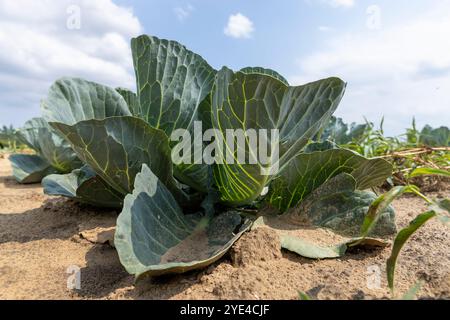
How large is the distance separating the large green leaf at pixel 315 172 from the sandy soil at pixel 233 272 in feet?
0.92

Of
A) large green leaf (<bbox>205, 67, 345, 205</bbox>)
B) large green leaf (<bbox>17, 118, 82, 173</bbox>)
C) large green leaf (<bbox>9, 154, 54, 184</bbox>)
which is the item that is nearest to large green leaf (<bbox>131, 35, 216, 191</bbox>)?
large green leaf (<bbox>205, 67, 345, 205</bbox>)

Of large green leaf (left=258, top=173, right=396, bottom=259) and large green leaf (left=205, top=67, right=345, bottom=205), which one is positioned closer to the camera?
large green leaf (left=205, top=67, right=345, bottom=205)

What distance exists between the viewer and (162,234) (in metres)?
1.28

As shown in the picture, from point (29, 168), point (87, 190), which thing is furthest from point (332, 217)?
point (29, 168)

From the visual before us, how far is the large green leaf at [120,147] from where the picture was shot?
133 centimetres

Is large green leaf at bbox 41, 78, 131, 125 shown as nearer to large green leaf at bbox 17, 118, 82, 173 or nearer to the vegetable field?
the vegetable field

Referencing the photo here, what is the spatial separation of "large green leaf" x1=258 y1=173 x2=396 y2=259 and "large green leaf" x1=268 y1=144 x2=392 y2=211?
35 millimetres

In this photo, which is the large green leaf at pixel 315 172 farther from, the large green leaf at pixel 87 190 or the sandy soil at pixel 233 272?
the large green leaf at pixel 87 190

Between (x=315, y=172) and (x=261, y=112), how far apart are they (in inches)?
18.2

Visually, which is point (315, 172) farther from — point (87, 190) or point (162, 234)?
point (87, 190)

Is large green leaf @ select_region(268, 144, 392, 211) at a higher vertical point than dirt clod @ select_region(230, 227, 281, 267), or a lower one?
higher

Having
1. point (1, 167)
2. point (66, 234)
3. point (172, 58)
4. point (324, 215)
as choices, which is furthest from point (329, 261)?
point (1, 167)

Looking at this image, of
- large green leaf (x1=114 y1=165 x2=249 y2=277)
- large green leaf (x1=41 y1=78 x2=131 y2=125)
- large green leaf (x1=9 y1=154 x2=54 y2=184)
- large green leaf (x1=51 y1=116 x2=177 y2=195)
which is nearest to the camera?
large green leaf (x1=114 y1=165 x2=249 y2=277)

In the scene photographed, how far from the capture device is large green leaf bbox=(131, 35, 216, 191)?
155cm
